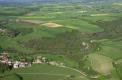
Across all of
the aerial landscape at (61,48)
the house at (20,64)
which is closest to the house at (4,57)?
the aerial landscape at (61,48)

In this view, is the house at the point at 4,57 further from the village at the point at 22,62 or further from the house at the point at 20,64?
the house at the point at 20,64

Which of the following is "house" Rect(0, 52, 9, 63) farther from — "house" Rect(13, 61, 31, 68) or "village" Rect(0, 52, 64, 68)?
"house" Rect(13, 61, 31, 68)

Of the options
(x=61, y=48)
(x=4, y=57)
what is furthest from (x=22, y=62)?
(x=61, y=48)

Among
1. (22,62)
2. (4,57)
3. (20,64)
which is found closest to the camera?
(20,64)

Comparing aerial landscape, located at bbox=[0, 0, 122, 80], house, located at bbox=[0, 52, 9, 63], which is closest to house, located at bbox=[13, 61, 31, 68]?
aerial landscape, located at bbox=[0, 0, 122, 80]

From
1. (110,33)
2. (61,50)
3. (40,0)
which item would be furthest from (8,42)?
(40,0)

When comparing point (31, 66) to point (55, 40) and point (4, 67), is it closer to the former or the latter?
point (4, 67)

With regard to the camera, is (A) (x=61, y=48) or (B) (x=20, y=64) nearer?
(B) (x=20, y=64)

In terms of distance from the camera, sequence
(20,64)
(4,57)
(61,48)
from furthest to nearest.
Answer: (61,48) < (4,57) < (20,64)

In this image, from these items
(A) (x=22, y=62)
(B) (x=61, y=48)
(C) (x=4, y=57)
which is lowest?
(B) (x=61, y=48)

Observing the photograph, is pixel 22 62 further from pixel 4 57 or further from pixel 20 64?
pixel 4 57
